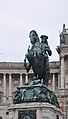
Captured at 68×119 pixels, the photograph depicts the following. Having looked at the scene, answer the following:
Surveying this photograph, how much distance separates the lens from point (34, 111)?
96.0ft

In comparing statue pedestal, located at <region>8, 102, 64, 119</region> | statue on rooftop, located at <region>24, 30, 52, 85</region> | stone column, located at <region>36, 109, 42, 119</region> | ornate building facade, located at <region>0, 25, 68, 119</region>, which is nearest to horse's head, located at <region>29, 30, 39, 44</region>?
statue on rooftop, located at <region>24, 30, 52, 85</region>

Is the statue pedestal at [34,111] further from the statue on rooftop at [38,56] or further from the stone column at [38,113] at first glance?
the statue on rooftop at [38,56]

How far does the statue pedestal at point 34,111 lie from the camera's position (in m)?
29.1

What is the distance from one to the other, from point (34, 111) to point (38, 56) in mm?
3516

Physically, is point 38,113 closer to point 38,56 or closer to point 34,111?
point 34,111

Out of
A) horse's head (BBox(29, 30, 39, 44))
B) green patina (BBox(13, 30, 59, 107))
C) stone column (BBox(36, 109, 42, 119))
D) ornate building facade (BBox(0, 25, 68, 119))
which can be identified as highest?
horse's head (BBox(29, 30, 39, 44))

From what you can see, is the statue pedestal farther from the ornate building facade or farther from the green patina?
the ornate building facade

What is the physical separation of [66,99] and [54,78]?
27.6ft

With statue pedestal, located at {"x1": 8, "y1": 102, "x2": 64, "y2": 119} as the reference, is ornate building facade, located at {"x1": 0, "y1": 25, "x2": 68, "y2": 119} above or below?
below

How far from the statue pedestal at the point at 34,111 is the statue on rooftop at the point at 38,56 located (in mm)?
2617

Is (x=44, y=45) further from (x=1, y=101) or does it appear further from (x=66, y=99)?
(x=1, y=101)

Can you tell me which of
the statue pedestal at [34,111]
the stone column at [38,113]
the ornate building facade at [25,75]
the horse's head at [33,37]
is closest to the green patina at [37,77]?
the horse's head at [33,37]

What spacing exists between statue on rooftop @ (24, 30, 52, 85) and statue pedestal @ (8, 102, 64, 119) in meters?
2.62

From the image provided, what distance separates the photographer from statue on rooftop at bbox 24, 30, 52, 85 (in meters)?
31.4
